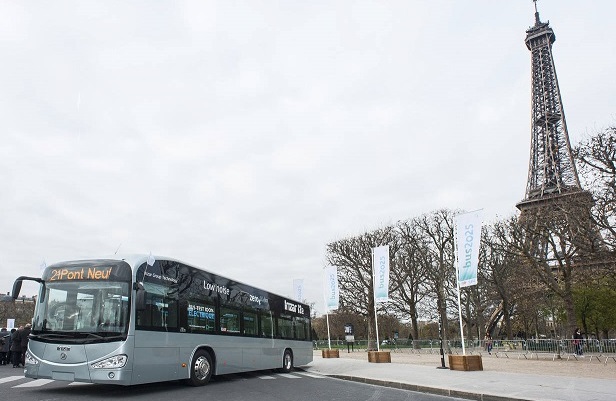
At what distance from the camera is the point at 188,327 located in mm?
12617

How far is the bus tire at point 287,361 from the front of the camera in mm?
18922

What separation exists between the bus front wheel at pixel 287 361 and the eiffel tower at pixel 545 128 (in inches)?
1891

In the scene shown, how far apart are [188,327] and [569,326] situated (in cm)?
2669

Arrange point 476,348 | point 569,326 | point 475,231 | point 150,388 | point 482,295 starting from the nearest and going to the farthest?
point 150,388 < point 475,231 < point 569,326 < point 476,348 < point 482,295

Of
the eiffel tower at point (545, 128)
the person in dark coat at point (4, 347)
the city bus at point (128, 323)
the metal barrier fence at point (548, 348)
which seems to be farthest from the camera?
the eiffel tower at point (545, 128)

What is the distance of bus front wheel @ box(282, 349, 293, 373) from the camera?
1892 cm

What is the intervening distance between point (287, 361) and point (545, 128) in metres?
57.4

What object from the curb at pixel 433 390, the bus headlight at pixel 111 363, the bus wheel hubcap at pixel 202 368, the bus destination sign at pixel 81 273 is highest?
the bus destination sign at pixel 81 273

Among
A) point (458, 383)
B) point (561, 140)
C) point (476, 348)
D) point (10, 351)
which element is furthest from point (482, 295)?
point (10, 351)

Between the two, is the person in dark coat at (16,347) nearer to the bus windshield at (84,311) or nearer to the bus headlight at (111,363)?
the bus windshield at (84,311)

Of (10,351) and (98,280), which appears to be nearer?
(98,280)

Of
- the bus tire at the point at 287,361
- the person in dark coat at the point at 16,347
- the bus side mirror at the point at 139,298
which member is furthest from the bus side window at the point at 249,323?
the person in dark coat at the point at 16,347

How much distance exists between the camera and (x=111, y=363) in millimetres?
10078

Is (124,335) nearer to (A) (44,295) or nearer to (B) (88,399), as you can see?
(B) (88,399)
